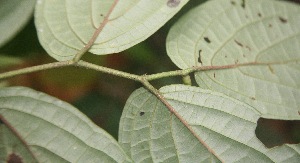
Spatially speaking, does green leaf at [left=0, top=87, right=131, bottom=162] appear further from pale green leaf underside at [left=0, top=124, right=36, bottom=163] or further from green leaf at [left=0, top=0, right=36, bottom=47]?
green leaf at [left=0, top=0, right=36, bottom=47]

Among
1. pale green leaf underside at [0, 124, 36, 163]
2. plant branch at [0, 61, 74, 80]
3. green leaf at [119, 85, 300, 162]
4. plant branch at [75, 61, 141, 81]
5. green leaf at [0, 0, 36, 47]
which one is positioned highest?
green leaf at [0, 0, 36, 47]

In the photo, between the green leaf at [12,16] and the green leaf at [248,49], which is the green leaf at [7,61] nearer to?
the green leaf at [12,16]

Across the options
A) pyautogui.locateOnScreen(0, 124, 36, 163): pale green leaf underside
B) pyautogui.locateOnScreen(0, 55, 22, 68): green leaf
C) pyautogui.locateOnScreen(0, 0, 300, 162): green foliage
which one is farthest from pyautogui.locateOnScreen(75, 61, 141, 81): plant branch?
pyautogui.locateOnScreen(0, 55, 22, 68): green leaf

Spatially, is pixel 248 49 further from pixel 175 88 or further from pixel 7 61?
pixel 7 61

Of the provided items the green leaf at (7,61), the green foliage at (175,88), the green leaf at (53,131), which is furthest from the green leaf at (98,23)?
the green leaf at (7,61)

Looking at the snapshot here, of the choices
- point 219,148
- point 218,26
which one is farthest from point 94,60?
point 219,148

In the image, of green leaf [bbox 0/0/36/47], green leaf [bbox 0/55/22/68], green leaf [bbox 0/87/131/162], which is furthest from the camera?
green leaf [bbox 0/55/22/68]

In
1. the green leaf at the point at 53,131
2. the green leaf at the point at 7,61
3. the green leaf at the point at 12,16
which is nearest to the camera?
the green leaf at the point at 53,131

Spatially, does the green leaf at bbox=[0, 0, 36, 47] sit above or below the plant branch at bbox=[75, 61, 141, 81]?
above
